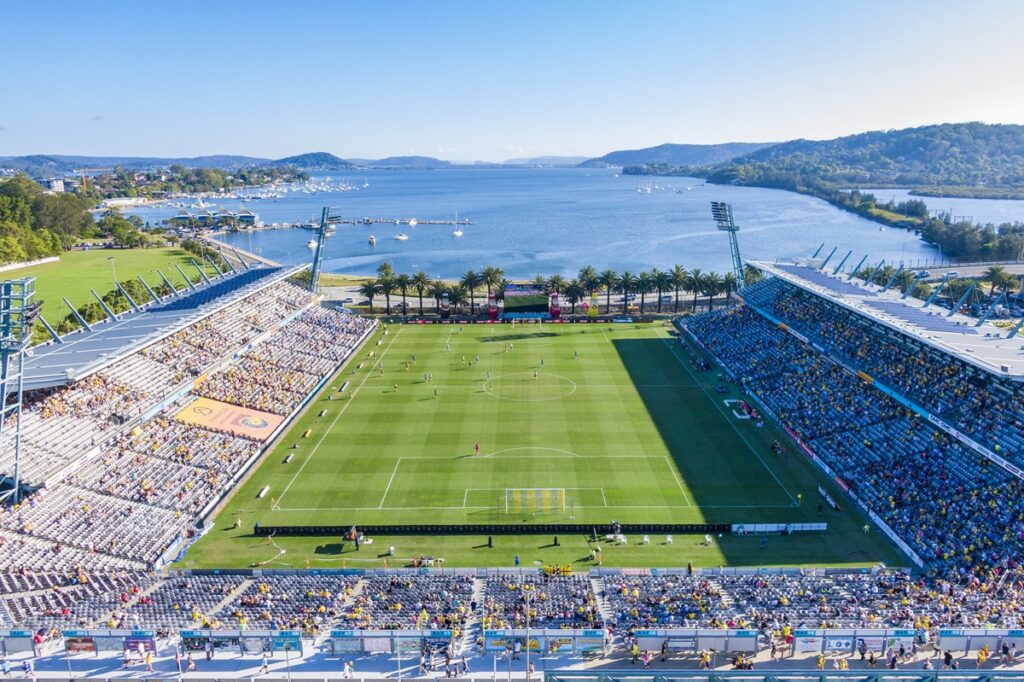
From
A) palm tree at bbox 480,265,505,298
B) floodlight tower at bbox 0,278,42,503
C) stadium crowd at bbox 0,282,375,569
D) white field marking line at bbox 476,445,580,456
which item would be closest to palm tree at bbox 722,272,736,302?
palm tree at bbox 480,265,505,298

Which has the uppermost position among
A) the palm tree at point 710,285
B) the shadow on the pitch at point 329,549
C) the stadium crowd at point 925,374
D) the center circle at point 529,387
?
the palm tree at point 710,285

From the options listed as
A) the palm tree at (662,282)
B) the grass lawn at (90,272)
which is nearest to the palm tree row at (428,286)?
the palm tree at (662,282)

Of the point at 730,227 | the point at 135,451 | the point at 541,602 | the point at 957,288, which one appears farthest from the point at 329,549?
the point at 957,288

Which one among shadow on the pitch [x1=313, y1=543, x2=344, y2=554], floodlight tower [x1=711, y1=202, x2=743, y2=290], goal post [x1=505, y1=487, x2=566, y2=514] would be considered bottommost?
shadow on the pitch [x1=313, y1=543, x2=344, y2=554]

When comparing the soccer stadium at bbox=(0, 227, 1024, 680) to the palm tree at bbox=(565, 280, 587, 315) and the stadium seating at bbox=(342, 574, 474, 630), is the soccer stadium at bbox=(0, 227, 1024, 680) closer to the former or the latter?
the stadium seating at bbox=(342, 574, 474, 630)

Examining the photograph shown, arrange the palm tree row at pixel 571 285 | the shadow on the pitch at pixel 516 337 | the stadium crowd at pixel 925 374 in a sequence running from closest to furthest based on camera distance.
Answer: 1. the stadium crowd at pixel 925 374
2. the shadow on the pitch at pixel 516 337
3. the palm tree row at pixel 571 285

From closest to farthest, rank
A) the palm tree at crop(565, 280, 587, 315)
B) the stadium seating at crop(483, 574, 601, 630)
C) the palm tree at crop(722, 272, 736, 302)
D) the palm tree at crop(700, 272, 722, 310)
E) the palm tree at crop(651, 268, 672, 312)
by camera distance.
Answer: the stadium seating at crop(483, 574, 601, 630), the palm tree at crop(565, 280, 587, 315), the palm tree at crop(651, 268, 672, 312), the palm tree at crop(700, 272, 722, 310), the palm tree at crop(722, 272, 736, 302)

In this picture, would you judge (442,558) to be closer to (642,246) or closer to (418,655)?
(418,655)

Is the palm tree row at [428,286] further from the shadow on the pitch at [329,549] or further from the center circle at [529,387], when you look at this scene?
the shadow on the pitch at [329,549]
